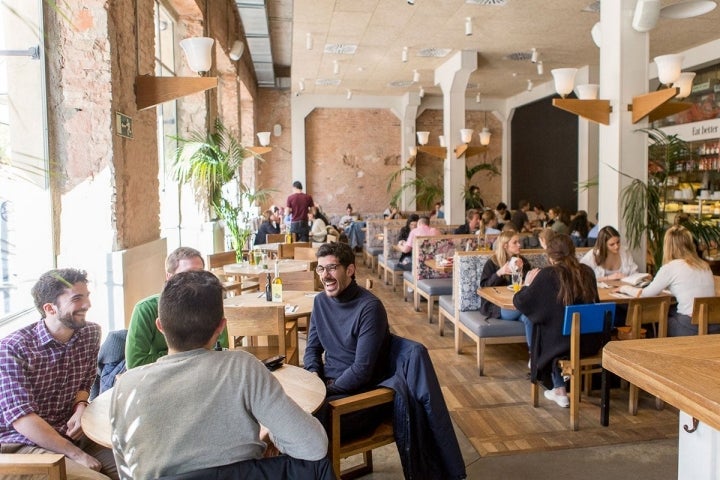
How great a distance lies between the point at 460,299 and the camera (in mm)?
5016

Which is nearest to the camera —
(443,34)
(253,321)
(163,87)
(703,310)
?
(253,321)

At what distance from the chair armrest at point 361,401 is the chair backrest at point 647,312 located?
2053mm

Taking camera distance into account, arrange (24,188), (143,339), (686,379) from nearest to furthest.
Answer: (686,379)
(143,339)
(24,188)

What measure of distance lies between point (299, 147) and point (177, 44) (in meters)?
7.53

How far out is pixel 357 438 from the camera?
2.52 m

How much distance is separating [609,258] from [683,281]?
39.1 inches

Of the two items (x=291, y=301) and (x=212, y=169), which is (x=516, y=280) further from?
(x=212, y=169)

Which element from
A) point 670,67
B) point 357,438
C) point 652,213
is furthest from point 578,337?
point 670,67

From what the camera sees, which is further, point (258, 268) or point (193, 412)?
point (258, 268)

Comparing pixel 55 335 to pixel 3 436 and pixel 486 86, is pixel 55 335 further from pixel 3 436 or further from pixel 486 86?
pixel 486 86

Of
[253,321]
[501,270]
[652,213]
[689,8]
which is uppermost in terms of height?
[689,8]

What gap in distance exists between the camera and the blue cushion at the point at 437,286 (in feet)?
20.5

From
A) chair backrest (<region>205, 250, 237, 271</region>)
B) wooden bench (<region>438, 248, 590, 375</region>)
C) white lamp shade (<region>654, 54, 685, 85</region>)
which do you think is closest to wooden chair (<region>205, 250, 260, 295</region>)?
chair backrest (<region>205, 250, 237, 271</region>)

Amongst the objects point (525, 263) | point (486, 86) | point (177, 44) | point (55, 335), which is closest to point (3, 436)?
point (55, 335)
